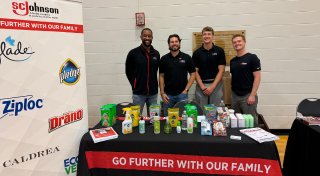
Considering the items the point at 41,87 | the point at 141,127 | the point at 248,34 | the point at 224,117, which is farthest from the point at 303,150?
the point at 41,87

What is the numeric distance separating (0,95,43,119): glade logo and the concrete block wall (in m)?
1.94

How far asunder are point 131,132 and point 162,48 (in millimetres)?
1976

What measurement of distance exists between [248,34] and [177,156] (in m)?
2.63

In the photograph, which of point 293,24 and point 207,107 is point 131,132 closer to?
point 207,107

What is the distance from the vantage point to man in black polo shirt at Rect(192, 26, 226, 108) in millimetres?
2545

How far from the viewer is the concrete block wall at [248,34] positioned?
291cm

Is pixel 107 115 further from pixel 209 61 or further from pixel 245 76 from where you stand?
pixel 245 76

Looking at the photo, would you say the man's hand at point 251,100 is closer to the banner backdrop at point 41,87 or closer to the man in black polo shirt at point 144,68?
the man in black polo shirt at point 144,68

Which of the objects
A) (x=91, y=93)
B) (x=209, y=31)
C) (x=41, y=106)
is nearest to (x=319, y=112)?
(x=209, y=31)

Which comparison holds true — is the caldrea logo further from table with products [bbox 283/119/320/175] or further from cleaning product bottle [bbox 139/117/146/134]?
table with products [bbox 283/119/320/175]

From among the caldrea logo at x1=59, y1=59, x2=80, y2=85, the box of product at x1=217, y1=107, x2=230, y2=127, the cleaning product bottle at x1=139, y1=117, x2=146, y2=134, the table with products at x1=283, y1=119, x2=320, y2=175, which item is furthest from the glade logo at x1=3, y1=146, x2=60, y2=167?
the table with products at x1=283, y1=119, x2=320, y2=175

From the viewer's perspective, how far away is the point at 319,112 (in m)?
1.95

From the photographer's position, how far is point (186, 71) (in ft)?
8.13

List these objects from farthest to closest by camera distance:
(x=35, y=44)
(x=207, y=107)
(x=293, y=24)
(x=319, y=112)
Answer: (x=293, y=24)
(x=319, y=112)
(x=207, y=107)
(x=35, y=44)
